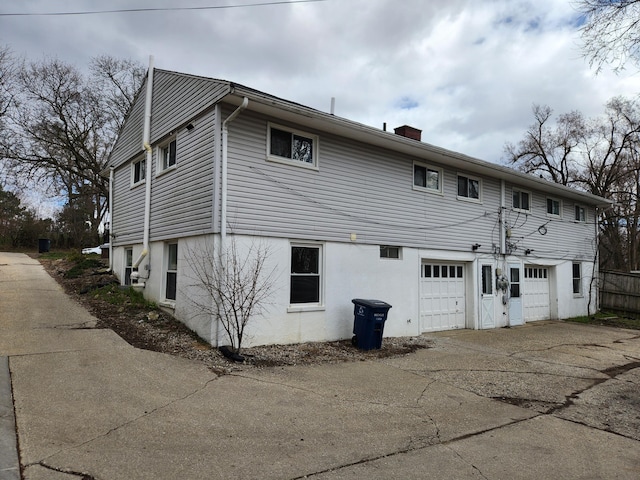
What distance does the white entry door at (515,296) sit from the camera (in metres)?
14.3

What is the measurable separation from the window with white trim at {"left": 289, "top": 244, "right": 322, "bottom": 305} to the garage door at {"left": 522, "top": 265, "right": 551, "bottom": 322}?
371 inches

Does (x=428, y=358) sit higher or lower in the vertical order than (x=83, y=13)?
lower

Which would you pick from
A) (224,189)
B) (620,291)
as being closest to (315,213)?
(224,189)

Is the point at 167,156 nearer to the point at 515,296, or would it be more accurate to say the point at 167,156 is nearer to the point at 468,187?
the point at 468,187

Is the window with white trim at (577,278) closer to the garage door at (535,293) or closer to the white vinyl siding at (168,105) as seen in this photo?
the garage door at (535,293)

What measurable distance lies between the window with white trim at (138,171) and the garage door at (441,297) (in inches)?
350

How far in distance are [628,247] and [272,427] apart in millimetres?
33533

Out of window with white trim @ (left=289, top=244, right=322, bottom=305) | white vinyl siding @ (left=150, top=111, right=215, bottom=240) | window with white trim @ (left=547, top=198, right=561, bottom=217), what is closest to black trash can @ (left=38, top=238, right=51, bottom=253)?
white vinyl siding @ (left=150, top=111, right=215, bottom=240)

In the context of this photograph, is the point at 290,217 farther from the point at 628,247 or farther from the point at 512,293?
the point at 628,247

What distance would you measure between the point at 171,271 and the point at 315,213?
3847 millimetres

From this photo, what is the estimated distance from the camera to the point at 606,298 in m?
19.0

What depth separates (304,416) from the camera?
4992 millimetres

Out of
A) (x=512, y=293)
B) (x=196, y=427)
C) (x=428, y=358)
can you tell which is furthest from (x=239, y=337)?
(x=512, y=293)

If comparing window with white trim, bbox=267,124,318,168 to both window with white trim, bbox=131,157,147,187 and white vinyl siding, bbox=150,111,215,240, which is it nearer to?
white vinyl siding, bbox=150,111,215,240
